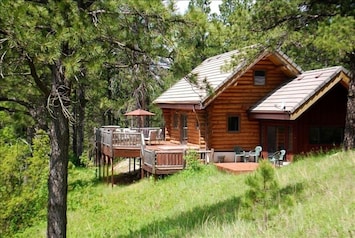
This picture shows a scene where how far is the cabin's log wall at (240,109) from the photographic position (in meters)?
22.5

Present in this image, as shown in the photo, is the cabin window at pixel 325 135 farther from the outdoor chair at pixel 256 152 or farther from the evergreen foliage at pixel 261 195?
the evergreen foliage at pixel 261 195

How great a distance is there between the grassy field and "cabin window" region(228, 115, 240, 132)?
142 inches

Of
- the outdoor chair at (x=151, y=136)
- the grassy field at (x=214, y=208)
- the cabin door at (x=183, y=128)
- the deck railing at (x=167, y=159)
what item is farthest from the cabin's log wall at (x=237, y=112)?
the outdoor chair at (x=151, y=136)

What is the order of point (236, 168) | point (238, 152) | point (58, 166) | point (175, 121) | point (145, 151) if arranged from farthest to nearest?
point (175, 121)
point (238, 152)
point (145, 151)
point (236, 168)
point (58, 166)

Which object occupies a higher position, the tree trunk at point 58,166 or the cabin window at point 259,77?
the cabin window at point 259,77

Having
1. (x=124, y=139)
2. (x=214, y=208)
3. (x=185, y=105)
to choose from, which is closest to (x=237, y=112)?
(x=185, y=105)

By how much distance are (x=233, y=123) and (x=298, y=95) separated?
14.1 feet

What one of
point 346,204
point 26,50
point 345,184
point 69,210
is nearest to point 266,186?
point 346,204

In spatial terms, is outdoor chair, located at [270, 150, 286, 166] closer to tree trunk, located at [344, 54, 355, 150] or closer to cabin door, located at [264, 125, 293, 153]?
cabin door, located at [264, 125, 293, 153]

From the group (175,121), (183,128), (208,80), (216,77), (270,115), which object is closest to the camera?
(270,115)

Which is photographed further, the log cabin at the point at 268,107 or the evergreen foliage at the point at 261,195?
the log cabin at the point at 268,107

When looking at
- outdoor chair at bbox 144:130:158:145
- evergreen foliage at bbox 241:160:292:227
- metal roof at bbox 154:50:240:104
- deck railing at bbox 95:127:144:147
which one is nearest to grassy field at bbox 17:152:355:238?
evergreen foliage at bbox 241:160:292:227

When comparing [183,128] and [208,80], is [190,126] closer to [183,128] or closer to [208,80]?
[183,128]

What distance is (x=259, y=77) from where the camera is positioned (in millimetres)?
23344
